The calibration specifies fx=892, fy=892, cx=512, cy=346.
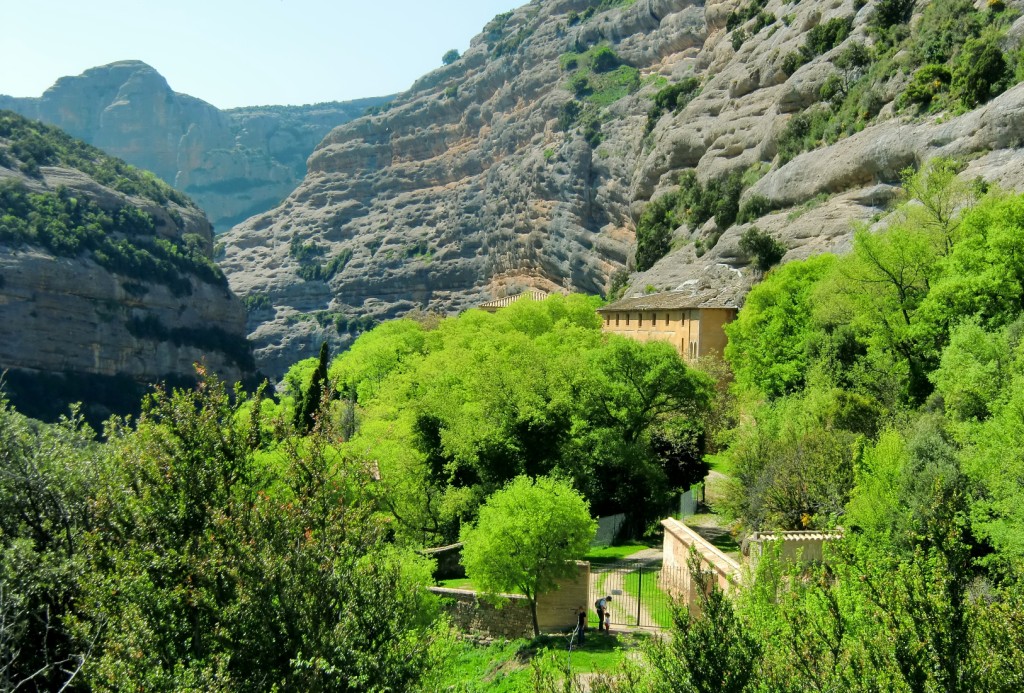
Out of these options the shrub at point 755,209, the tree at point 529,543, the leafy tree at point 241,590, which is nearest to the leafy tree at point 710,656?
the leafy tree at point 241,590

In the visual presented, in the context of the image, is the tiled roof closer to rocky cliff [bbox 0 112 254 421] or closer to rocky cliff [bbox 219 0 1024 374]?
rocky cliff [bbox 219 0 1024 374]

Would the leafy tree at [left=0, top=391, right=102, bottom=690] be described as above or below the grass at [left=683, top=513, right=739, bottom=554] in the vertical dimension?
above

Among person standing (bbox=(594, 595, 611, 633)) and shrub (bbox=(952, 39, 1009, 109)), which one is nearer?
person standing (bbox=(594, 595, 611, 633))

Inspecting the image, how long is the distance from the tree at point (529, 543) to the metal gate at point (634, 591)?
70.1 inches

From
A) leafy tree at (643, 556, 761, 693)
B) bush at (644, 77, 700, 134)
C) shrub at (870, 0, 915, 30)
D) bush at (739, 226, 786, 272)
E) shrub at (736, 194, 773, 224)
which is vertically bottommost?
leafy tree at (643, 556, 761, 693)

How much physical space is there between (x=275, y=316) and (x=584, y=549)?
449 ft

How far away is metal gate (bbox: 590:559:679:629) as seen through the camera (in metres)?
24.7

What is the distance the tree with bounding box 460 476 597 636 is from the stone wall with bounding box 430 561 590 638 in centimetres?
48

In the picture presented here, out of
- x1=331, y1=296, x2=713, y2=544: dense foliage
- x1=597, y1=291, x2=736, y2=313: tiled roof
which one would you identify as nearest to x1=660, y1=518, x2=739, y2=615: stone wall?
x1=331, y1=296, x2=713, y2=544: dense foliage

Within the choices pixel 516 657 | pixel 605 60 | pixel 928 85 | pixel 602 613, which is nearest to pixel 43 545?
pixel 516 657

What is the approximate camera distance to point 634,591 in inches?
1043

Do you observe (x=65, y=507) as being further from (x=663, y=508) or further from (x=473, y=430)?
(x=663, y=508)

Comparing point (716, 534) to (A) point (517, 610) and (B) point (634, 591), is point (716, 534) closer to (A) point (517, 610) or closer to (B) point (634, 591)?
(B) point (634, 591)

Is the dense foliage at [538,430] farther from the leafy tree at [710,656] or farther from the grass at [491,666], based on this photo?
the leafy tree at [710,656]
